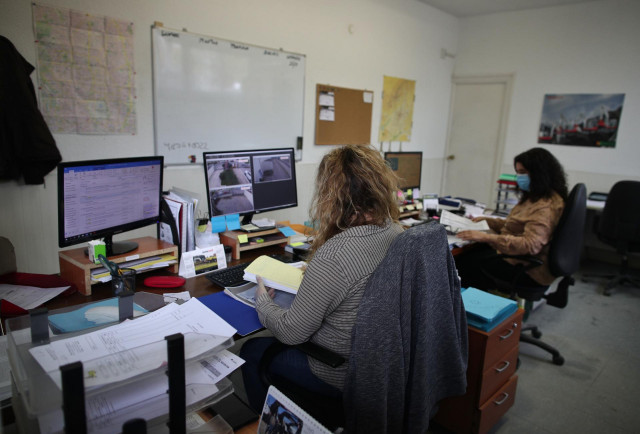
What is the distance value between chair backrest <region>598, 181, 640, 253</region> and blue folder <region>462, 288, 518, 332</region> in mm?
2563

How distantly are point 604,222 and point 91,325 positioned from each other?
4331mm

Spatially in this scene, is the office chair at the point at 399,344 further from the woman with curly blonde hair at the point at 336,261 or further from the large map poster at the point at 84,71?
the large map poster at the point at 84,71

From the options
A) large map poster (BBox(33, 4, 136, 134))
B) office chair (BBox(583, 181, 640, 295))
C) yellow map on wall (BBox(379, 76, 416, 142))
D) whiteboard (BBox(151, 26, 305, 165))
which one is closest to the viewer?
large map poster (BBox(33, 4, 136, 134))

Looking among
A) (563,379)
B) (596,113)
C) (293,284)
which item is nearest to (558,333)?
(563,379)

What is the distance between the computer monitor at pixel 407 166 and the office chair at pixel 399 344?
5.95ft

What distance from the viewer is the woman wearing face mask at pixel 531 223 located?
8.02 feet

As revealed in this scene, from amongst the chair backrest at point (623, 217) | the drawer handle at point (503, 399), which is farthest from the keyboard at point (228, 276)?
the chair backrest at point (623, 217)

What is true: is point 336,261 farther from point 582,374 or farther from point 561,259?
point 582,374

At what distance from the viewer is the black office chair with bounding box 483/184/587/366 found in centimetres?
235

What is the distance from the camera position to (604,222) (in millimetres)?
3877

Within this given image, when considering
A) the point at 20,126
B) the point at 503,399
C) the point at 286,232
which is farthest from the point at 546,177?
the point at 20,126

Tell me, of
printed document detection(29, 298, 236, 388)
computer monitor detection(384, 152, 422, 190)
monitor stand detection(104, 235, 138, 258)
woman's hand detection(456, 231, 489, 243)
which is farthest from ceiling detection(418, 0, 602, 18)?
printed document detection(29, 298, 236, 388)

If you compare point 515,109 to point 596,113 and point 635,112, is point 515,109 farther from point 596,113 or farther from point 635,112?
point 635,112

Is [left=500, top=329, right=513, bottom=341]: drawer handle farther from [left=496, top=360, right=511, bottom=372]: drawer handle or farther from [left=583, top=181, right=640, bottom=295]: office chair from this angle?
[left=583, top=181, right=640, bottom=295]: office chair
